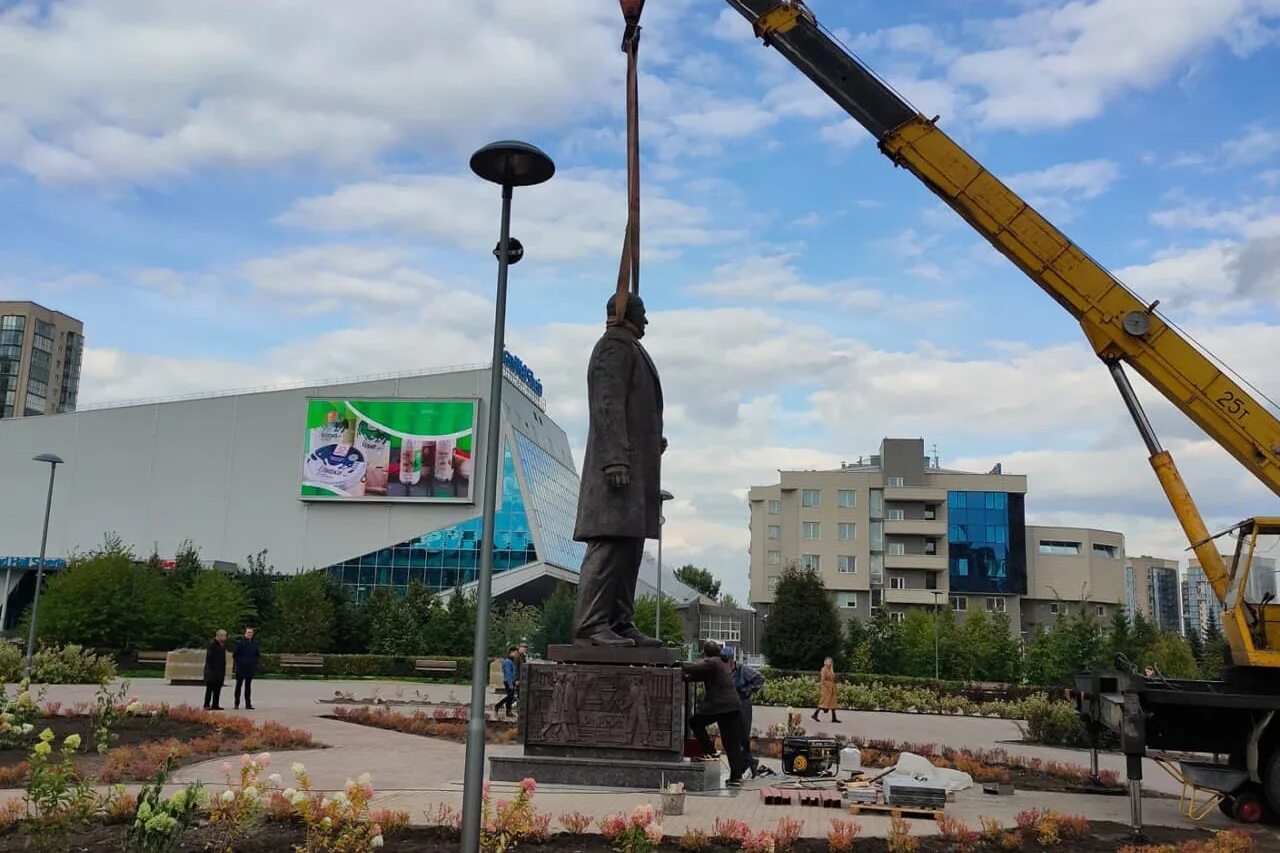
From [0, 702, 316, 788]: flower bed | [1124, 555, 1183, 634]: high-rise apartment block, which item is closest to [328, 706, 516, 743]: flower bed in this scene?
[0, 702, 316, 788]: flower bed

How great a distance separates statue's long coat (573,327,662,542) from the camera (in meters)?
10.9

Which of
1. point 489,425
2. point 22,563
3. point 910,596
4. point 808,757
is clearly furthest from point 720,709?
point 22,563

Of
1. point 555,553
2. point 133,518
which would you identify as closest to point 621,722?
point 555,553

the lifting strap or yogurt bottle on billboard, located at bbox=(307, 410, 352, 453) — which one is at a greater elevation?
yogurt bottle on billboard, located at bbox=(307, 410, 352, 453)

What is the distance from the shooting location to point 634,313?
11555mm

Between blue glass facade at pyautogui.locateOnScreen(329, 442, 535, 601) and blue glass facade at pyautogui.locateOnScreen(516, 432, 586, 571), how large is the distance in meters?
1.07

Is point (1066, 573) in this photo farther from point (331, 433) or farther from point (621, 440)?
point (621, 440)

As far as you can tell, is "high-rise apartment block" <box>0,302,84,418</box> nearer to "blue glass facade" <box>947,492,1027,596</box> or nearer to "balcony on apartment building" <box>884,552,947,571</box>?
"balcony on apartment building" <box>884,552,947,571</box>

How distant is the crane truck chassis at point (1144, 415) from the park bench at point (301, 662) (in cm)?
2700

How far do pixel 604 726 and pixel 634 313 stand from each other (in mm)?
Result: 4589

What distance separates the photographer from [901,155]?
1672 centimetres

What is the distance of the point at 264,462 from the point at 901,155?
5453cm

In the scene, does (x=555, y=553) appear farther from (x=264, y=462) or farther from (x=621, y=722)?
(x=621, y=722)

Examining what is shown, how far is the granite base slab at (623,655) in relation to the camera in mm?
10438
